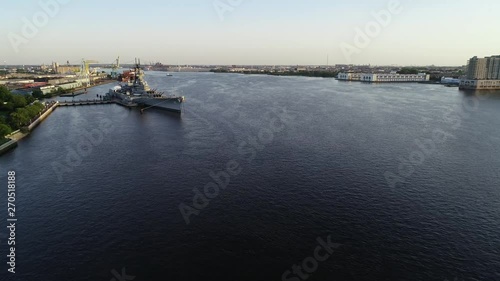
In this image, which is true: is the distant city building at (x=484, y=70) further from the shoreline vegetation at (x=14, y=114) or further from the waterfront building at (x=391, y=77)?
the shoreline vegetation at (x=14, y=114)

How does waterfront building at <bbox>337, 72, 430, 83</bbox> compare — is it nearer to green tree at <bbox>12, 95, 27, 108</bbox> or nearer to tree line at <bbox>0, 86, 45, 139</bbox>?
tree line at <bbox>0, 86, 45, 139</bbox>

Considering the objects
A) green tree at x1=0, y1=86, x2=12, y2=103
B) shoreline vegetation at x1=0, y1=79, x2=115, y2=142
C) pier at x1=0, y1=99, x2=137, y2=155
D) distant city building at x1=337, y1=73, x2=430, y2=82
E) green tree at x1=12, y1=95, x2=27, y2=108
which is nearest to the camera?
pier at x1=0, y1=99, x2=137, y2=155

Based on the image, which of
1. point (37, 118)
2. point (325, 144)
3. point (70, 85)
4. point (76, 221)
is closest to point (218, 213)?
point (76, 221)

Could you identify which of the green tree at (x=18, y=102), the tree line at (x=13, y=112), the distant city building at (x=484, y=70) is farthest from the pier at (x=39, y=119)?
the distant city building at (x=484, y=70)

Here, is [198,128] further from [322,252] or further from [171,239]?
[322,252]

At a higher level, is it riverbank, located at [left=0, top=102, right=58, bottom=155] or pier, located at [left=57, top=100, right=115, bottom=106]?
pier, located at [left=57, top=100, right=115, bottom=106]

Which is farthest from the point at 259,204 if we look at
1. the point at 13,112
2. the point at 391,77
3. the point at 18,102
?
the point at 391,77

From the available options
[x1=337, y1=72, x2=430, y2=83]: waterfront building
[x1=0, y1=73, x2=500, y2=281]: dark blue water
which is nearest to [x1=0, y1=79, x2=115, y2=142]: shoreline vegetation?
[x1=0, y1=73, x2=500, y2=281]: dark blue water

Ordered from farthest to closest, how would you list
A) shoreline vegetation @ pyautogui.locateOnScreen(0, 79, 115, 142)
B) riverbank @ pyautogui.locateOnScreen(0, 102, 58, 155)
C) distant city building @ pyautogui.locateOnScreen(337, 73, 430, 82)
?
distant city building @ pyautogui.locateOnScreen(337, 73, 430, 82) → shoreline vegetation @ pyautogui.locateOnScreen(0, 79, 115, 142) → riverbank @ pyautogui.locateOnScreen(0, 102, 58, 155)

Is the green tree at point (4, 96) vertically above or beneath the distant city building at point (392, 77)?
beneath
